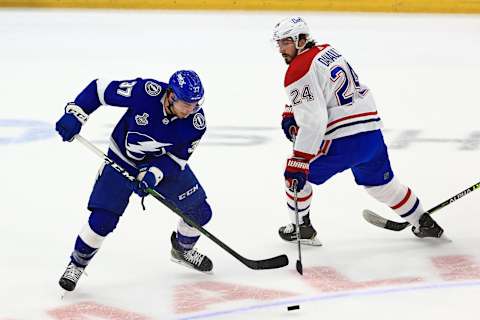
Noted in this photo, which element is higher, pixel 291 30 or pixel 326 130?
pixel 291 30

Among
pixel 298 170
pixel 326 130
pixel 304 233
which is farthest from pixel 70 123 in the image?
pixel 304 233

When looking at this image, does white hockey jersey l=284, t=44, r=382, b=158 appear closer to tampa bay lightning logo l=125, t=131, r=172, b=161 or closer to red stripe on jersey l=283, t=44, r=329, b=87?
red stripe on jersey l=283, t=44, r=329, b=87

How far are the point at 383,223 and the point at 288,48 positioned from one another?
0.93 metres

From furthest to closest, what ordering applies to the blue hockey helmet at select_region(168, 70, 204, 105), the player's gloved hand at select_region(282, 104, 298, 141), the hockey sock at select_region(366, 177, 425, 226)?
the hockey sock at select_region(366, 177, 425, 226) → the player's gloved hand at select_region(282, 104, 298, 141) → the blue hockey helmet at select_region(168, 70, 204, 105)

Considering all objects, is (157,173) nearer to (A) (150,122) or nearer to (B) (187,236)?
(A) (150,122)

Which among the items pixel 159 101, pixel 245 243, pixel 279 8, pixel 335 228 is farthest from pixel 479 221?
pixel 279 8

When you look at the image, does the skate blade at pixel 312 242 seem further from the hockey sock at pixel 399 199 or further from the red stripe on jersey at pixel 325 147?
the red stripe on jersey at pixel 325 147

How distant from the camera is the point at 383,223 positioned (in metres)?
4.31

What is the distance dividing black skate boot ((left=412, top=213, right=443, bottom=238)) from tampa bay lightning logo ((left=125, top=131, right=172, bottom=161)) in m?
1.23

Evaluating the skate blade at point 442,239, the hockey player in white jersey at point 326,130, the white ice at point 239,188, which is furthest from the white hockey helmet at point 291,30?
the skate blade at point 442,239

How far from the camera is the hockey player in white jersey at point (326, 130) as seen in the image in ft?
12.5

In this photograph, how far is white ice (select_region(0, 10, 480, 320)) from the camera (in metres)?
3.61

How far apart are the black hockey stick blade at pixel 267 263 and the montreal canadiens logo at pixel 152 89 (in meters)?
0.72

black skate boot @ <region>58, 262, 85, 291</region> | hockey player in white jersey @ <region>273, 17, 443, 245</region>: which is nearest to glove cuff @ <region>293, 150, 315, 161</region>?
hockey player in white jersey @ <region>273, 17, 443, 245</region>
